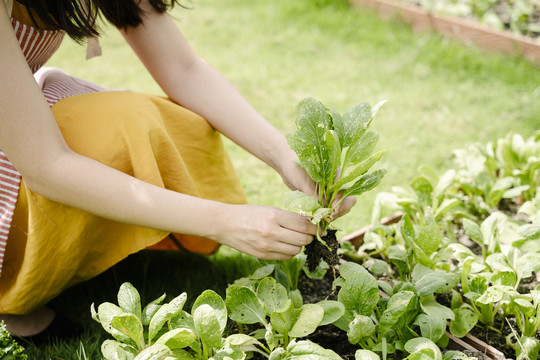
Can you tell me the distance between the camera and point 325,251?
1211mm

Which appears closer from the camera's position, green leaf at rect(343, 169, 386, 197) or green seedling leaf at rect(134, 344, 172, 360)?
green seedling leaf at rect(134, 344, 172, 360)

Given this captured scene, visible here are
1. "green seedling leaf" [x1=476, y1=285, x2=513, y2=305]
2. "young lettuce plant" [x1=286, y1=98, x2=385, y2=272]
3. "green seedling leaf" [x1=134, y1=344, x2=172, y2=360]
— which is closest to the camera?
"green seedling leaf" [x1=134, y1=344, x2=172, y2=360]

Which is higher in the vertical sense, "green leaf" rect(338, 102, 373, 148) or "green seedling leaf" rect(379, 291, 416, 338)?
"green leaf" rect(338, 102, 373, 148)

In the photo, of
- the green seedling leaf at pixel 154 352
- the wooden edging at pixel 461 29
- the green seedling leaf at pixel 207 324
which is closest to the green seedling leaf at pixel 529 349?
the green seedling leaf at pixel 207 324

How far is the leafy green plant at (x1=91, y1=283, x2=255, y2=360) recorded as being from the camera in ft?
3.39

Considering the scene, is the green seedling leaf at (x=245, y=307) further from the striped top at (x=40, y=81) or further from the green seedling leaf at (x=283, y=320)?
the striped top at (x=40, y=81)

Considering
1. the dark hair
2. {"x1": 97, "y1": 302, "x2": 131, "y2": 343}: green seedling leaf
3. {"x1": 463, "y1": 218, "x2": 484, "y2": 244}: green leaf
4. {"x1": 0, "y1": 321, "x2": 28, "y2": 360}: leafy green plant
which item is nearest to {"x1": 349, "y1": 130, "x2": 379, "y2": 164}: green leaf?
{"x1": 463, "y1": 218, "x2": 484, "y2": 244}: green leaf

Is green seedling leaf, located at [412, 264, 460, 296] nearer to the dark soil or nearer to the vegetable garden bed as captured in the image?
the vegetable garden bed

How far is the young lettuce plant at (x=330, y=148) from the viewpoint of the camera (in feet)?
3.55

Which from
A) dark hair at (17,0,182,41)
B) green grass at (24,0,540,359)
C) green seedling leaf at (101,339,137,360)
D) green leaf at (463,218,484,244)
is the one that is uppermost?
dark hair at (17,0,182,41)

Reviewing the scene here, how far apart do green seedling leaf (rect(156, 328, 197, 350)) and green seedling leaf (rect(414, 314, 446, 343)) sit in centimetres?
52

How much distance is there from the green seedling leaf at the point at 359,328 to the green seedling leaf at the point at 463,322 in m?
0.24

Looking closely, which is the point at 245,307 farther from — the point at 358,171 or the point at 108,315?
the point at 358,171

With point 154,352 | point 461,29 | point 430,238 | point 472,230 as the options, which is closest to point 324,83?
point 461,29
